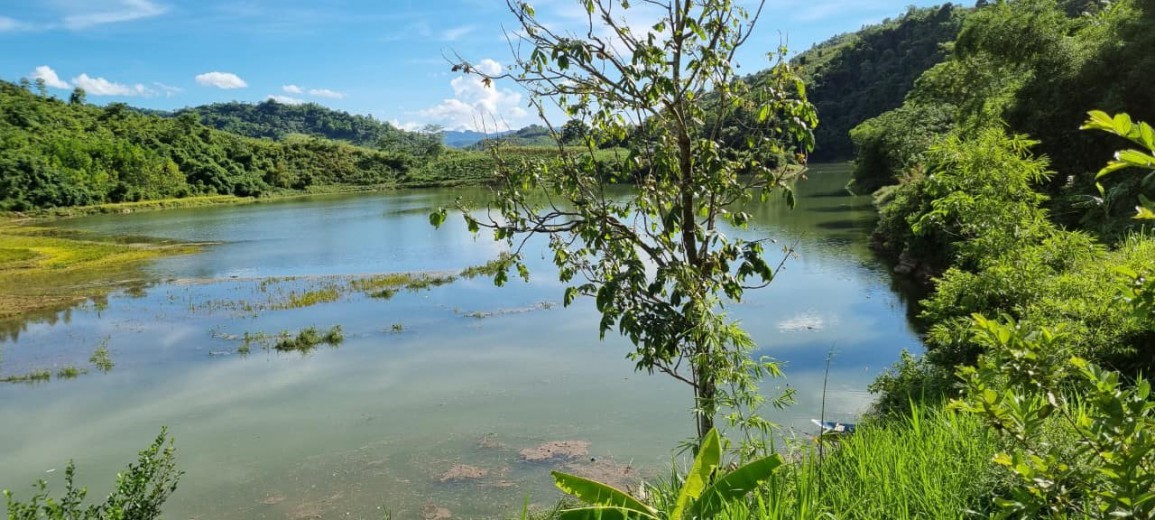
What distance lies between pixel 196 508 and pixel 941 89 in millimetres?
27159

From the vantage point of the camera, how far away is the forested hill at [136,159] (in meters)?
55.8

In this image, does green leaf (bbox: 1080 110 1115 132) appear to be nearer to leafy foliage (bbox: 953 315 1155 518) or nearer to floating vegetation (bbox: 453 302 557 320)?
leafy foliage (bbox: 953 315 1155 518)

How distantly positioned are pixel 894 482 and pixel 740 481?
741 mm

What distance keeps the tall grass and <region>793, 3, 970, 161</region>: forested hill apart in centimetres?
6785

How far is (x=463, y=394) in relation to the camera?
34.5 ft

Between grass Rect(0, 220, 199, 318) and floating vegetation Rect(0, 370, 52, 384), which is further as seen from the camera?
grass Rect(0, 220, 199, 318)

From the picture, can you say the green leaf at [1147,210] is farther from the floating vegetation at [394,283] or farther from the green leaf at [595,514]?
the floating vegetation at [394,283]

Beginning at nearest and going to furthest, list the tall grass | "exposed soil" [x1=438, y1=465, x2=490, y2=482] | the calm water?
the tall grass
"exposed soil" [x1=438, y1=465, x2=490, y2=482]
the calm water

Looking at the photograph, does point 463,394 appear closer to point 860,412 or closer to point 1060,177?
point 860,412

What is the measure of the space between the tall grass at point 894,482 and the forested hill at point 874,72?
223ft

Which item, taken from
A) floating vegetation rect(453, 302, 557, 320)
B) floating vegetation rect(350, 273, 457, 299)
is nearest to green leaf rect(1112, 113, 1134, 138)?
floating vegetation rect(453, 302, 557, 320)

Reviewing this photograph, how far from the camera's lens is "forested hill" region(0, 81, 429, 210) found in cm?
5578

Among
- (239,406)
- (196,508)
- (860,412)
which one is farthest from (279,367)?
(860,412)

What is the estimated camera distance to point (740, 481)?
2562 mm
